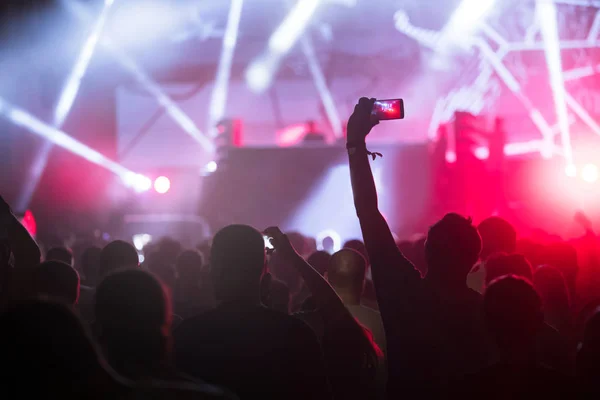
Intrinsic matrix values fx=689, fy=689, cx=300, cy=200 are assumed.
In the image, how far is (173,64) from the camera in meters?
14.7

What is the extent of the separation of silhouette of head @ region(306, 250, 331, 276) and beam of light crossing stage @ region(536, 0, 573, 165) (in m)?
9.77

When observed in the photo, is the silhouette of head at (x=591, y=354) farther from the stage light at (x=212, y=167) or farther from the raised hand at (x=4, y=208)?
the stage light at (x=212, y=167)

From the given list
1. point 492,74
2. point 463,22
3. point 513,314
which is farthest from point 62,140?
point 513,314

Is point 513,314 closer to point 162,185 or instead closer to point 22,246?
point 22,246

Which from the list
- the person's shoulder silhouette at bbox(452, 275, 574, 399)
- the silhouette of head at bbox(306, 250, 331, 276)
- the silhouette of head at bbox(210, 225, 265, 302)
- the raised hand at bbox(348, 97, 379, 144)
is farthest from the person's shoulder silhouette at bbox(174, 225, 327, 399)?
the silhouette of head at bbox(306, 250, 331, 276)

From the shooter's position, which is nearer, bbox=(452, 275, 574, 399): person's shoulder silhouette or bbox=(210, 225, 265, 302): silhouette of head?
bbox=(452, 275, 574, 399): person's shoulder silhouette

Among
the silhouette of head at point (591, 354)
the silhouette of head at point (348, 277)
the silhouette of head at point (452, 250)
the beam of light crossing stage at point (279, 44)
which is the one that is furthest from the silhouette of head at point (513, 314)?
Answer: the beam of light crossing stage at point (279, 44)

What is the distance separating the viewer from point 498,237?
12.2 ft

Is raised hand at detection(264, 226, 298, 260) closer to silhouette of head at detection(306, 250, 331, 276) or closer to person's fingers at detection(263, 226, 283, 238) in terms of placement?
person's fingers at detection(263, 226, 283, 238)

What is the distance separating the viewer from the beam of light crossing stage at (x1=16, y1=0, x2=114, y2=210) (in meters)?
11.9

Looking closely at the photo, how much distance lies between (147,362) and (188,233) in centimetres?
832

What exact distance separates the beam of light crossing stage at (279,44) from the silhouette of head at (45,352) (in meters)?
12.5

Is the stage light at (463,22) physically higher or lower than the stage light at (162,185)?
higher

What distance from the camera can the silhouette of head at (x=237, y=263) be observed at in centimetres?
222
